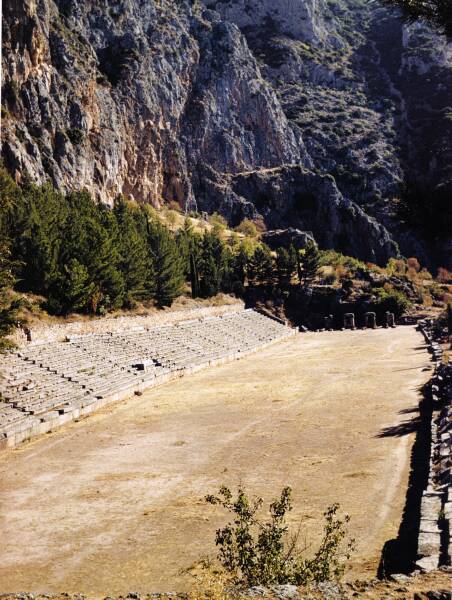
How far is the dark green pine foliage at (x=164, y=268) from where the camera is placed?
56.8 meters

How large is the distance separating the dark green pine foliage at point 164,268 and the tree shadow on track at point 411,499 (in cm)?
3663

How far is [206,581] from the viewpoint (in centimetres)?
875

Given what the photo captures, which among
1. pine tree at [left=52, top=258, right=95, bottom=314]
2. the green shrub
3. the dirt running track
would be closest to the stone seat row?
the dirt running track

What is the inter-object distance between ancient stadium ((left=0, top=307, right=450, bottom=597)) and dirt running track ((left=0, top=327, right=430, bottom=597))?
5cm

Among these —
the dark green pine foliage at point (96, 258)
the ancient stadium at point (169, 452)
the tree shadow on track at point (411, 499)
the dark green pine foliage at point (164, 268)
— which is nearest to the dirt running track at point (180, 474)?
the ancient stadium at point (169, 452)

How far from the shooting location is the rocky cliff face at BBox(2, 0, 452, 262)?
Answer: 79938 millimetres

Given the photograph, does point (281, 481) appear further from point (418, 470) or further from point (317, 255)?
point (317, 255)

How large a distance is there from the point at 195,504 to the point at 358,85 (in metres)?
184

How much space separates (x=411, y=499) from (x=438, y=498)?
3.04 feet

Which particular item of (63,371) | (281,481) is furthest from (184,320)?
(281,481)

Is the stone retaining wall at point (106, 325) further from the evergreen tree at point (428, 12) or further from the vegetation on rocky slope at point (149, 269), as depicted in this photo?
the evergreen tree at point (428, 12)

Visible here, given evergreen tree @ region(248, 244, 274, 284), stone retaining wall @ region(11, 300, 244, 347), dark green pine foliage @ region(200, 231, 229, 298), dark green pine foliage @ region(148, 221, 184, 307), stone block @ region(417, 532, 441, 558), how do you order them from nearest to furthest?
stone block @ region(417, 532, 441, 558) < stone retaining wall @ region(11, 300, 244, 347) < dark green pine foliage @ region(148, 221, 184, 307) < dark green pine foliage @ region(200, 231, 229, 298) < evergreen tree @ region(248, 244, 274, 284)

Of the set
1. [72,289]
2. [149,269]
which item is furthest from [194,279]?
[72,289]

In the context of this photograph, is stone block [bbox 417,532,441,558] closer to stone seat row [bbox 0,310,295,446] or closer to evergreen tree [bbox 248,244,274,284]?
stone seat row [bbox 0,310,295,446]
